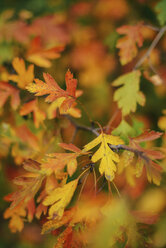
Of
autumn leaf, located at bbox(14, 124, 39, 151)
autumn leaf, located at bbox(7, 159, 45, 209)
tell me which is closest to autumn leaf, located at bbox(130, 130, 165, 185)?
autumn leaf, located at bbox(7, 159, 45, 209)

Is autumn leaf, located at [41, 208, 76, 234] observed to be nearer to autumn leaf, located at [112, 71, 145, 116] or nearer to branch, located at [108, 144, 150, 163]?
branch, located at [108, 144, 150, 163]

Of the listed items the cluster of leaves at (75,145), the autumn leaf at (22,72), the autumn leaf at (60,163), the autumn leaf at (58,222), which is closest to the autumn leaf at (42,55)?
the cluster of leaves at (75,145)

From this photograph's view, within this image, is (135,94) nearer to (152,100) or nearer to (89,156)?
(89,156)

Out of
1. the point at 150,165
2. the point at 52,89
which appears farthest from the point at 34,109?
the point at 150,165

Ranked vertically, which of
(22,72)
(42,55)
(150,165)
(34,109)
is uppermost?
(42,55)

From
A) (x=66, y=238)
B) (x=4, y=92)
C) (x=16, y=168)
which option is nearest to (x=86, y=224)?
(x=66, y=238)

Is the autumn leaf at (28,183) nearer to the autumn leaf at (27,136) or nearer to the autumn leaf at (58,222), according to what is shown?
the autumn leaf at (58,222)

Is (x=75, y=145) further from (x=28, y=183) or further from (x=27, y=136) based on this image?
(x=28, y=183)
